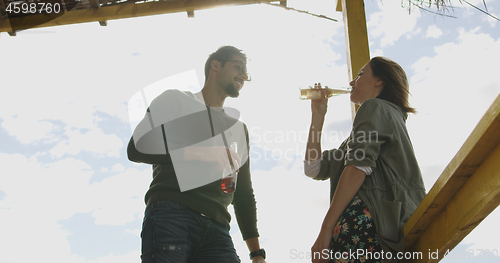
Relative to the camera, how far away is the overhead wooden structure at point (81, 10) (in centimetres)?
282

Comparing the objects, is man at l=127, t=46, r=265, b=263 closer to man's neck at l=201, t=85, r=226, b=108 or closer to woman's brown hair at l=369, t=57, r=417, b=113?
man's neck at l=201, t=85, r=226, b=108

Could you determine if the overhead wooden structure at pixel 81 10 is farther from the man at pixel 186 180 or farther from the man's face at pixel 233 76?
the man at pixel 186 180

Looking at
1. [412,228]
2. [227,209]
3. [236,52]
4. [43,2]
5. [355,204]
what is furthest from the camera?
[43,2]

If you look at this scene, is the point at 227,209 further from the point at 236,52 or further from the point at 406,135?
the point at 236,52

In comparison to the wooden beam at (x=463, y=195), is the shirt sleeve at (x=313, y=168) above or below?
above

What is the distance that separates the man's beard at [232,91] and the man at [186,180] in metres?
0.22

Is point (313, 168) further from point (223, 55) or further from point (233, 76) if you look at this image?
point (223, 55)

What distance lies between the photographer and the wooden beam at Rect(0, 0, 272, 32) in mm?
2818

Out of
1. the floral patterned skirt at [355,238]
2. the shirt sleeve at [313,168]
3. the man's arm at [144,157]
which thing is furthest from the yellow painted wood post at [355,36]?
the man's arm at [144,157]

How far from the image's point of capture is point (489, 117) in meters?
0.87

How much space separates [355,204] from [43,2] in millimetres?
2708

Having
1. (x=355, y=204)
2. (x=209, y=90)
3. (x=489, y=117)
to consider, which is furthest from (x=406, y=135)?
(x=209, y=90)

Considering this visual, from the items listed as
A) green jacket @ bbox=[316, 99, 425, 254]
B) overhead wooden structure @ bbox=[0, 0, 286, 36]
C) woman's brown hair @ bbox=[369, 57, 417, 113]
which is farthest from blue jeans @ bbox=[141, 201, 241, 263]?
overhead wooden structure @ bbox=[0, 0, 286, 36]

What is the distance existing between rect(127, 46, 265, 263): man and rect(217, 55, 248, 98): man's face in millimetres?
247
